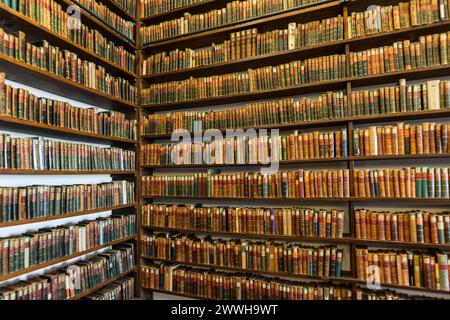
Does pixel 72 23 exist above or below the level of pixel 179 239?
above

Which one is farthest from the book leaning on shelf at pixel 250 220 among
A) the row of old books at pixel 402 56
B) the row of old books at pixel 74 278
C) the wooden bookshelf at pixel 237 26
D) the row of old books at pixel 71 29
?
the wooden bookshelf at pixel 237 26

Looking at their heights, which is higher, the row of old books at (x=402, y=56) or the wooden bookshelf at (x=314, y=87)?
the row of old books at (x=402, y=56)

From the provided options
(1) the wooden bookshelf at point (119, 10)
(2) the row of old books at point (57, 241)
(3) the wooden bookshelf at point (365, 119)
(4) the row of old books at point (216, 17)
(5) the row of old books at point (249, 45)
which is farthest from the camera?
(1) the wooden bookshelf at point (119, 10)

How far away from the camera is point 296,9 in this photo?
78.7 inches

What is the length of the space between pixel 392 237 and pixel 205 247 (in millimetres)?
1392

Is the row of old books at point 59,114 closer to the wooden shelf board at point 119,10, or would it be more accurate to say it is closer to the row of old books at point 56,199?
the row of old books at point 56,199

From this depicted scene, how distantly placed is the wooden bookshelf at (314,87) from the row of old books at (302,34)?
1.02 ft

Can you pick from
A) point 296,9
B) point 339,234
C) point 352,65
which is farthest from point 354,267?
point 296,9

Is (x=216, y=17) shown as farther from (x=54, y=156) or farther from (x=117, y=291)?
(x=117, y=291)

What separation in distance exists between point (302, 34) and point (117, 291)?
2561 millimetres

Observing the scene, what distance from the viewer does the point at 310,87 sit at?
1.99 metres

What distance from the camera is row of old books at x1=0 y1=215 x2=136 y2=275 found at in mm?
1463

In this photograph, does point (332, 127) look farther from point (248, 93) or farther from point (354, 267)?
point (354, 267)

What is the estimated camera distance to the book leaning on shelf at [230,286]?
190 cm
